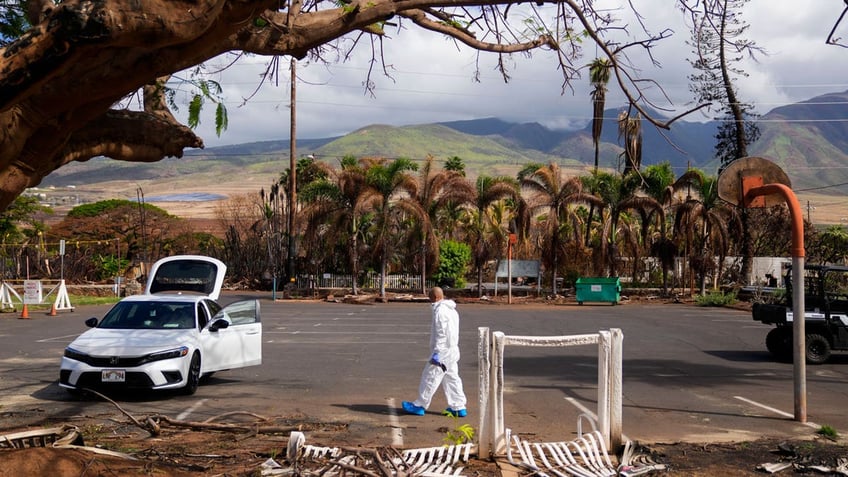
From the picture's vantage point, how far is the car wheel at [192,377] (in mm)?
12812

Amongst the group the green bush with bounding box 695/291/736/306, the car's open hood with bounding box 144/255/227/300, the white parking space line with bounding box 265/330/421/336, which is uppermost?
the car's open hood with bounding box 144/255/227/300

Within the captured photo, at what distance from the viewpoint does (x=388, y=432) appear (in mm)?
10016

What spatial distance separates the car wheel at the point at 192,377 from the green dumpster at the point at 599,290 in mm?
26633

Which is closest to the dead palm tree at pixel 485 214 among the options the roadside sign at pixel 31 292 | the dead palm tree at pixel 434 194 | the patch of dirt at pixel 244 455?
the dead palm tree at pixel 434 194

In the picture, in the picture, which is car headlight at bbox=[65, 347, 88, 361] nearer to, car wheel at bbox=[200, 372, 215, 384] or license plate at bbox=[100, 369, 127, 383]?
license plate at bbox=[100, 369, 127, 383]

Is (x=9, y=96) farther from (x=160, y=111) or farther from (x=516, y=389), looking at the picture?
(x=516, y=389)

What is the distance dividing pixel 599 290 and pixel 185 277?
25.3 meters

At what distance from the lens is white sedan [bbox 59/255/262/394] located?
40.3ft

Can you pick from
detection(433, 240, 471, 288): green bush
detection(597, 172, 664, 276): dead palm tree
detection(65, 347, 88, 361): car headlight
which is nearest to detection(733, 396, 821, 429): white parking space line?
detection(65, 347, 88, 361): car headlight

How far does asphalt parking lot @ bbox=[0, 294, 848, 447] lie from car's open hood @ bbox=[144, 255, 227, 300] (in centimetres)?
170

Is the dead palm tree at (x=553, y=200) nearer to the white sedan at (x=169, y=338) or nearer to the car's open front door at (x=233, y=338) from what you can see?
the white sedan at (x=169, y=338)

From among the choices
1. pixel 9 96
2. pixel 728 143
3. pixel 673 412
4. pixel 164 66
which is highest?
pixel 728 143

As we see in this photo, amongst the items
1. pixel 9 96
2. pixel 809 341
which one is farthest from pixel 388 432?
pixel 809 341

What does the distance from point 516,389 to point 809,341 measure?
24.2ft
